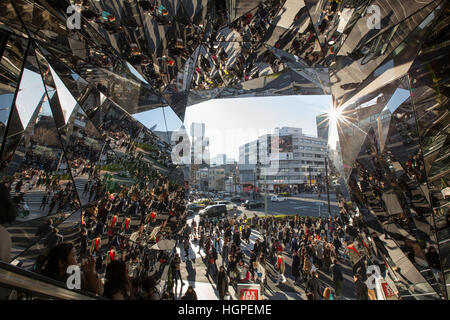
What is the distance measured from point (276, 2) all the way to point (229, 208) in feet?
11.3

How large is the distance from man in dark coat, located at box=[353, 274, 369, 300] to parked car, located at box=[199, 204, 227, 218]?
226cm

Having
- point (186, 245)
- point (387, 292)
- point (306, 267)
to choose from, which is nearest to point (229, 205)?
point (186, 245)

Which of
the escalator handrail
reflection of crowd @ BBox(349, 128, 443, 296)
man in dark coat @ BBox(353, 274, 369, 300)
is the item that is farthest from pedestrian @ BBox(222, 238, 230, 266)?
reflection of crowd @ BBox(349, 128, 443, 296)

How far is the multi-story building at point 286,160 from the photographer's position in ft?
10.6

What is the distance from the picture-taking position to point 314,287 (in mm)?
2545

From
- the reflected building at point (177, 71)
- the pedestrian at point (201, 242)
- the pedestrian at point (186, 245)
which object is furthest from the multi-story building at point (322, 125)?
the pedestrian at point (186, 245)

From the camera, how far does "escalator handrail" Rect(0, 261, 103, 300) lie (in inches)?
41.8

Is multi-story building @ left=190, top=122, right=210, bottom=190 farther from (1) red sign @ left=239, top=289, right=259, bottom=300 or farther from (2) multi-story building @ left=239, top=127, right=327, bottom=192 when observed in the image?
(1) red sign @ left=239, top=289, right=259, bottom=300

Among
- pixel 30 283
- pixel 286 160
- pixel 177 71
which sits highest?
pixel 177 71

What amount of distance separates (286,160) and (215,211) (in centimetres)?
180

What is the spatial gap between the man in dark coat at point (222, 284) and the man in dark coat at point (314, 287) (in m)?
1.15

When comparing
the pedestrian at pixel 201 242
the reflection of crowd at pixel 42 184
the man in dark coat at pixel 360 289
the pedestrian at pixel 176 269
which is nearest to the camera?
the reflection of crowd at pixel 42 184

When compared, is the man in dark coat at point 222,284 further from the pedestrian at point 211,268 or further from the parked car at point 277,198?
the parked car at point 277,198

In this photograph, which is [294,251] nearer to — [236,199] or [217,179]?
[236,199]
